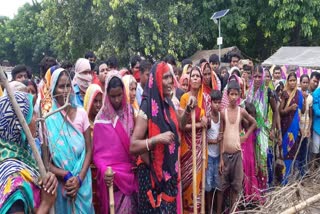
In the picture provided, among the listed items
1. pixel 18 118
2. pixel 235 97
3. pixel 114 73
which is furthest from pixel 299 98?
pixel 18 118

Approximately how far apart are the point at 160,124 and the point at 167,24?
11.5 m

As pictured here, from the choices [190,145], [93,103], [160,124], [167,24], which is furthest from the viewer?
[167,24]

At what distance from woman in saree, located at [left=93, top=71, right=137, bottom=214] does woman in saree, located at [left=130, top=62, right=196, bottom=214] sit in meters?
0.11

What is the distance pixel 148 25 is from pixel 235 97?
33.2 ft

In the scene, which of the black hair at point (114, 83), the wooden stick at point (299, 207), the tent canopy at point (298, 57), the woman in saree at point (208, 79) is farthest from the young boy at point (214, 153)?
the tent canopy at point (298, 57)

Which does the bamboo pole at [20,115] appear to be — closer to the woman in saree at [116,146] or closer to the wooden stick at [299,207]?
the woman in saree at [116,146]

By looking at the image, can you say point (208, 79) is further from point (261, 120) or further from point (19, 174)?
point (19, 174)

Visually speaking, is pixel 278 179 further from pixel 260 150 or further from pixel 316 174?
pixel 316 174

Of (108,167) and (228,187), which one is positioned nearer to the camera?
(108,167)

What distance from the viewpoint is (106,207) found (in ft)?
9.96

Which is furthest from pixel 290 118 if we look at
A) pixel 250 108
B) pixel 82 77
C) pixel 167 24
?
pixel 167 24

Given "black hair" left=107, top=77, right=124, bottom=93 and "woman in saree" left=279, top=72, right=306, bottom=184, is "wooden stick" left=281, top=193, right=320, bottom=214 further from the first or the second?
"woman in saree" left=279, top=72, right=306, bottom=184

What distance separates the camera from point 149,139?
2795 millimetres

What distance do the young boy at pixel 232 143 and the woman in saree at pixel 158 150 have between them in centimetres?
128
